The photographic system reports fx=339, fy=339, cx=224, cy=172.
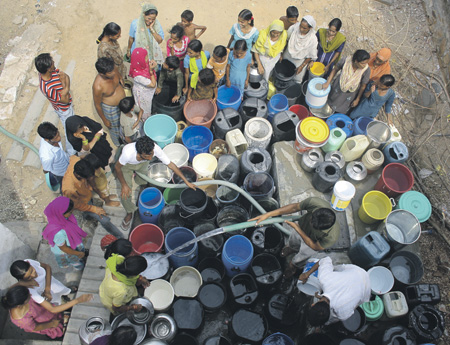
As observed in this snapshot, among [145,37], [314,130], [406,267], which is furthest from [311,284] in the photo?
[145,37]

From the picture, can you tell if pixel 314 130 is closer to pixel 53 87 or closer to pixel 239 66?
pixel 239 66

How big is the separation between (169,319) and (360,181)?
3.35 metres

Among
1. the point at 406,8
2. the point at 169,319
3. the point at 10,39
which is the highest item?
the point at 406,8

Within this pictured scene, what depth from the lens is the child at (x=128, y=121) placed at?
4469mm

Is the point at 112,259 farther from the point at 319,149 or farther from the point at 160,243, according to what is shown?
the point at 319,149

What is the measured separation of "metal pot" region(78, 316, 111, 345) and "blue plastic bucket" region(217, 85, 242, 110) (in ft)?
11.6

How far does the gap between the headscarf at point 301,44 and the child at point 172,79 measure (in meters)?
1.93

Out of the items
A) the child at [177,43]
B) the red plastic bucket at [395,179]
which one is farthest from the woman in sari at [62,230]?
the red plastic bucket at [395,179]

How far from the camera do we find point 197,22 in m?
7.35

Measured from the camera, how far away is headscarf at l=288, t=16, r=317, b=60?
17.9 feet

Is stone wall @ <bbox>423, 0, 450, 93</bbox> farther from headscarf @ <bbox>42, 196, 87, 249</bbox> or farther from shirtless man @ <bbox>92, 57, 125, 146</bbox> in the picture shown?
headscarf @ <bbox>42, 196, 87, 249</bbox>

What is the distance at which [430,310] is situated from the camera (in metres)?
3.86

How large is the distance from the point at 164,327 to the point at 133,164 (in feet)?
6.28

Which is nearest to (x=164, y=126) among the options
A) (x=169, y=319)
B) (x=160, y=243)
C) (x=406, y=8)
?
(x=160, y=243)
